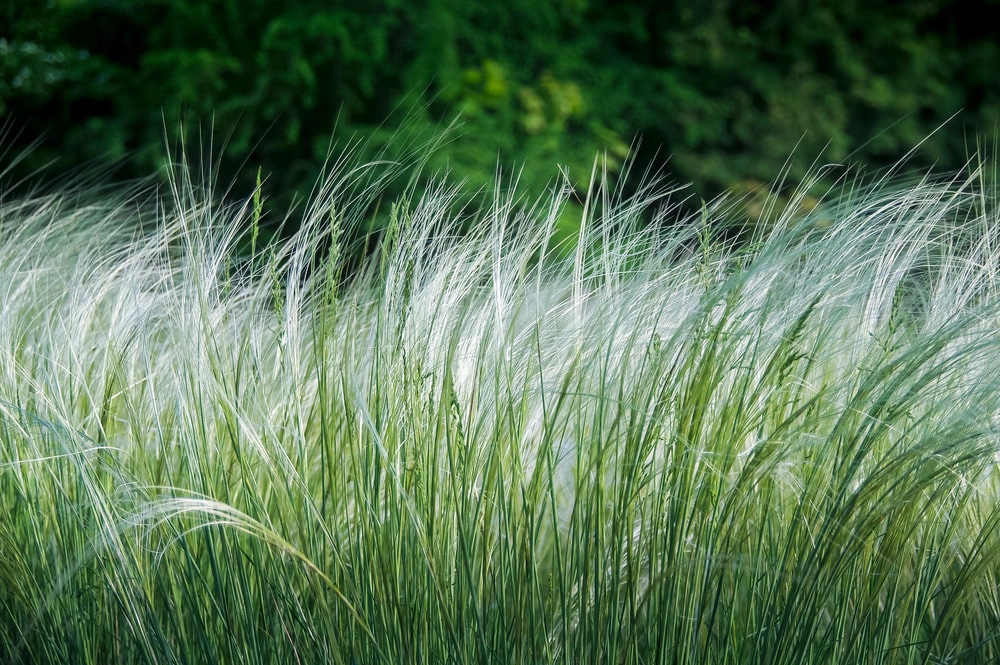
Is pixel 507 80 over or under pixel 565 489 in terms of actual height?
over

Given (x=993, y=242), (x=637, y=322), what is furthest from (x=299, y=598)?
(x=993, y=242)

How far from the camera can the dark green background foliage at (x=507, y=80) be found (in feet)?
21.3

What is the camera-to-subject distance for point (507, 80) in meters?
7.25

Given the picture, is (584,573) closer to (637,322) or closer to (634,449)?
(634,449)

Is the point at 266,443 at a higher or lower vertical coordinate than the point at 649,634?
higher

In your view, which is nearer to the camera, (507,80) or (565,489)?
(565,489)

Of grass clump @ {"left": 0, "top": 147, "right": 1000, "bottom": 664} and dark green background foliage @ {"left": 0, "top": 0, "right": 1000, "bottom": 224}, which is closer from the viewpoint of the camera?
grass clump @ {"left": 0, "top": 147, "right": 1000, "bottom": 664}

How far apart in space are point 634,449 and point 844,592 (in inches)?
12.9

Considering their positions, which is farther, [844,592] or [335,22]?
[335,22]

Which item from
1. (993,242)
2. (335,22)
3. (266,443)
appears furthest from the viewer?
(335,22)

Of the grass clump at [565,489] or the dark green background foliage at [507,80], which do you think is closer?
the grass clump at [565,489]

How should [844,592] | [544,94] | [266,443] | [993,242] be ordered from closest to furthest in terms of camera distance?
[844,592] < [266,443] < [993,242] < [544,94]

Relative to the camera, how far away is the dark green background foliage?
6.49 metres

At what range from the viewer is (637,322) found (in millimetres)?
1349
